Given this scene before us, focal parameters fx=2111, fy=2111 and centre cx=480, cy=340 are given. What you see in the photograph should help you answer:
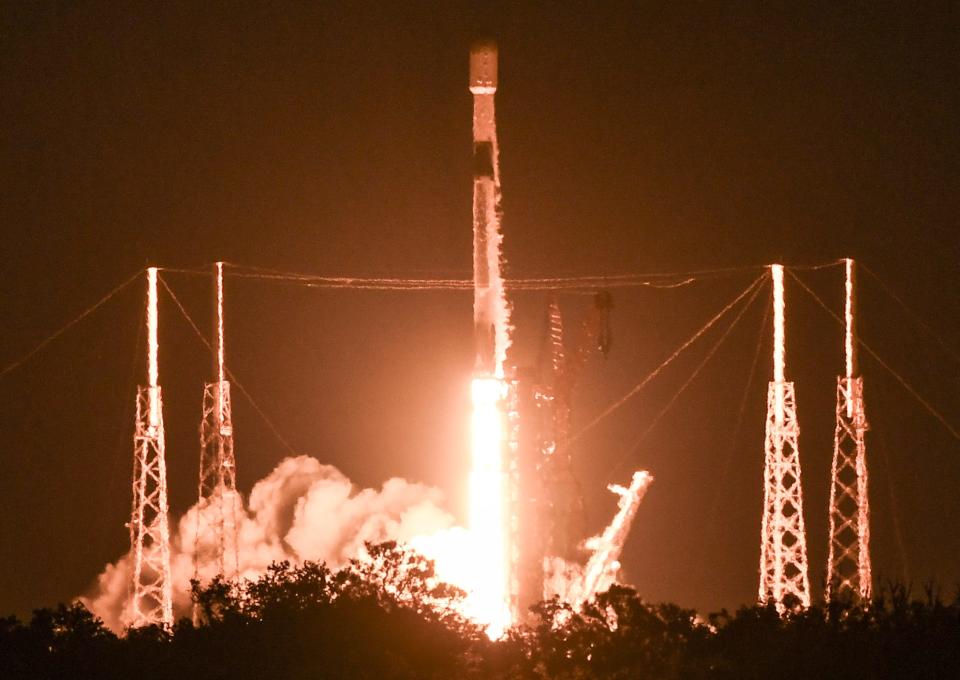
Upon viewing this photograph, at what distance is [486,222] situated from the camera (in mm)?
53562

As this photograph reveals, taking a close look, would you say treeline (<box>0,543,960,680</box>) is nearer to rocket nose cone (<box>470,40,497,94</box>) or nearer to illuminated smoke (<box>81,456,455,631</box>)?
rocket nose cone (<box>470,40,497,94</box>)

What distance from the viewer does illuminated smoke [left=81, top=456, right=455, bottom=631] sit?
71562 millimetres

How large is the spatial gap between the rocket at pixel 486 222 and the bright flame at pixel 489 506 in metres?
0.83

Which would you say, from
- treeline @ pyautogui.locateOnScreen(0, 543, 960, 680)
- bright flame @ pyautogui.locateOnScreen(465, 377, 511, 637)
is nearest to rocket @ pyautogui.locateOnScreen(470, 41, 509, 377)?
bright flame @ pyautogui.locateOnScreen(465, 377, 511, 637)

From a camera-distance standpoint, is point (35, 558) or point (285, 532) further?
point (35, 558)

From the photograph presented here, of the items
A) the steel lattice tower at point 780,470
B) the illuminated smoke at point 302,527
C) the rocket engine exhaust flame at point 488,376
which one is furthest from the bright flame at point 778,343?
the illuminated smoke at point 302,527

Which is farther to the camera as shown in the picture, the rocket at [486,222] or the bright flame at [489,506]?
the bright flame at [489,506]

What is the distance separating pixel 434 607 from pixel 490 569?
767 inches

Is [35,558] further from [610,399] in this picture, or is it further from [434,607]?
[434,607]

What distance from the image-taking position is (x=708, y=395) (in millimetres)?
80438

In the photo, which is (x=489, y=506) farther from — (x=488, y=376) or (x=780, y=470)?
(x=780, y=470)

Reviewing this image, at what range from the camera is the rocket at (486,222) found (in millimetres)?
52438

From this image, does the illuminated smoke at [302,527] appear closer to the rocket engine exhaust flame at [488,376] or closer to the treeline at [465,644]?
the rocket engine exhaust flame at [488,376]

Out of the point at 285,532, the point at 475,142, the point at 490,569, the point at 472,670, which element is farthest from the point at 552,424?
the point at 472,670
